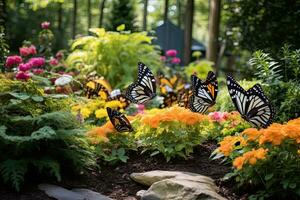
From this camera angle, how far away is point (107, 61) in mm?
9625

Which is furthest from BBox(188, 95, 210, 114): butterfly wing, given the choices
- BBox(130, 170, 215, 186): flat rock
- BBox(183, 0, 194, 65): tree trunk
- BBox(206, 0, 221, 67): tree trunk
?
BBox(183, 0, 194, 65): tree trunk

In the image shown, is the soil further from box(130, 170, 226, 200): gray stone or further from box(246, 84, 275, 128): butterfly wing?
box(246, 84, 275, 128): butterfly wing

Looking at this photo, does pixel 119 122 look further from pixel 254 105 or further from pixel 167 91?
pixel 167 91

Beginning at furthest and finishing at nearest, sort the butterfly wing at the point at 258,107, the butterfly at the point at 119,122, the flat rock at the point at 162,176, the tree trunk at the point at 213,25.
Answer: the tree trunk at the point at 213,25
the butterfly at the point at 119,122
the butterfly wing at the point at 258,107
the flat rock at the point at 162,176

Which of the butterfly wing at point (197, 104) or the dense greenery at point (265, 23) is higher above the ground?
the dense greenery at point (265, 23)

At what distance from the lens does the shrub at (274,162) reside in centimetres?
378

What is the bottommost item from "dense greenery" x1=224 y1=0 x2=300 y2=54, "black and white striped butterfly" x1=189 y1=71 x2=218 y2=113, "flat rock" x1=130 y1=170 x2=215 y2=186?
"flat rock" x1=130 y1=170 x2=215 y2=186

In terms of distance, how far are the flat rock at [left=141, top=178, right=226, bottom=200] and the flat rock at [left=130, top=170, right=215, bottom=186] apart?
0.14 m

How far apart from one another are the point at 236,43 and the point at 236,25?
1.65 feet

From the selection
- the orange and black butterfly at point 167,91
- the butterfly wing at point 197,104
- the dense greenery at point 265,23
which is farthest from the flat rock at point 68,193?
the dense greenery at point 265,23

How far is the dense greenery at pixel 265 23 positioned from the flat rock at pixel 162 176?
288 inches

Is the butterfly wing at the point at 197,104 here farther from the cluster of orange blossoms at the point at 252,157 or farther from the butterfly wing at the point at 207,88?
the cluster of orange blossoms at the point at 252,157

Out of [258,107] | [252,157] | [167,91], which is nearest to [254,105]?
[258,107]

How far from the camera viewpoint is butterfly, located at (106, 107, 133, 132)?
5.12m
